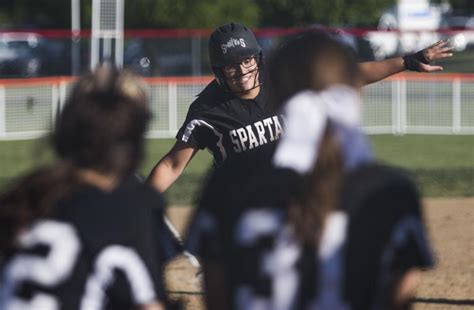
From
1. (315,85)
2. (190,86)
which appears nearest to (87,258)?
(315,85)

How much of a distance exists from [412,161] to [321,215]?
634 inches

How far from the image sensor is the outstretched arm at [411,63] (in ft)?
22.0

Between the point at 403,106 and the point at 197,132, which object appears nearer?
the point at 197,132

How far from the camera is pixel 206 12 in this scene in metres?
39.7

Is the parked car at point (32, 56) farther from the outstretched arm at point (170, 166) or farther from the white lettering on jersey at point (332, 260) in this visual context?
the white lettering on jersey at point (332, 260)

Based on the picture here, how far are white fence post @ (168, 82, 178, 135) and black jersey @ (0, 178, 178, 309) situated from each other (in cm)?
1991

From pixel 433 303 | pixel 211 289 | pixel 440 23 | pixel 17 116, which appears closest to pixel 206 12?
pixel 17 116

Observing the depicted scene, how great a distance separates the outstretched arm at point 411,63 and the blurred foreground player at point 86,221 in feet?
11.9

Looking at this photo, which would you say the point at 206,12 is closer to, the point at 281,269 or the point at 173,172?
the point at 173,172

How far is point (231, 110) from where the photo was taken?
718 cm

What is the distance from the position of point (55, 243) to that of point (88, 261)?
0.09 m

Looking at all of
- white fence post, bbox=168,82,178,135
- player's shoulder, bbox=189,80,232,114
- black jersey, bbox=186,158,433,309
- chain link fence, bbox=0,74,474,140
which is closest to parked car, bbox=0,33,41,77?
chain link fence, bbox=0,74,474,140

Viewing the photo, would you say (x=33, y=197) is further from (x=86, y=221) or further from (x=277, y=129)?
(x=277, y=129)

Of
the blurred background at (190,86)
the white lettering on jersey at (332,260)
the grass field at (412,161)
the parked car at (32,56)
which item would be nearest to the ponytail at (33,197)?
the white lettering on jersey at (332,260)
